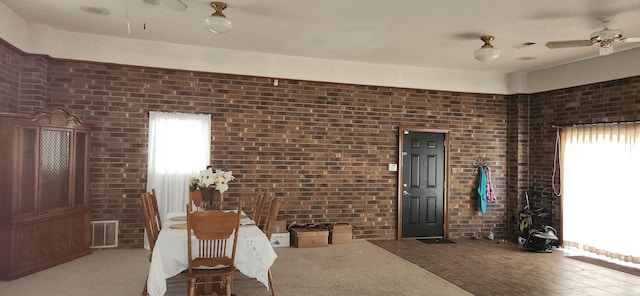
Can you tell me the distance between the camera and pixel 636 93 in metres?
5.84

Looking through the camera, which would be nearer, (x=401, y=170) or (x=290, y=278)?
(x=290, y=278)

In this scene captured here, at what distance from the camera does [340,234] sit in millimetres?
6676

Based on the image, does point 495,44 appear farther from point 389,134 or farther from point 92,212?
point 92,212

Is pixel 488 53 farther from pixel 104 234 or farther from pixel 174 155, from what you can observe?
pixel 104 234

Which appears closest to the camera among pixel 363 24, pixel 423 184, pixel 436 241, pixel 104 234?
pixel 363 24

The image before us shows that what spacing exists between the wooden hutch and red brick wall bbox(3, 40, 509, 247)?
1.22ft

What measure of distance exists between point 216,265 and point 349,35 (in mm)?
3412

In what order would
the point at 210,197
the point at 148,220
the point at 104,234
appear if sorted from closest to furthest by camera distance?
the point at 148,220
the point at 210,197
the point at 104,234

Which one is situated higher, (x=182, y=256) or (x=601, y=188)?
(x=601, y=188)

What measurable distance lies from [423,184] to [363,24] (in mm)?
3466

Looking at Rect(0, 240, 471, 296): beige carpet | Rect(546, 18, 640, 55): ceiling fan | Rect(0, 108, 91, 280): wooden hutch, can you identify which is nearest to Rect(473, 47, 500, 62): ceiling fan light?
Rect(546, 18, 640, 55): ceiling fan

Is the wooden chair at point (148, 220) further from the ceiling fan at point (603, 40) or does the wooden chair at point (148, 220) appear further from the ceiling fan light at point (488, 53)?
the ceiling fan at point (603, 40)

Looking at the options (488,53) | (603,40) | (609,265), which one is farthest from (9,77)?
(609,265)

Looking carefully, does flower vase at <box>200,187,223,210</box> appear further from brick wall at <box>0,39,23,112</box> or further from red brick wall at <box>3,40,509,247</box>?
brick wall at <box>0,39,23,112</box>
